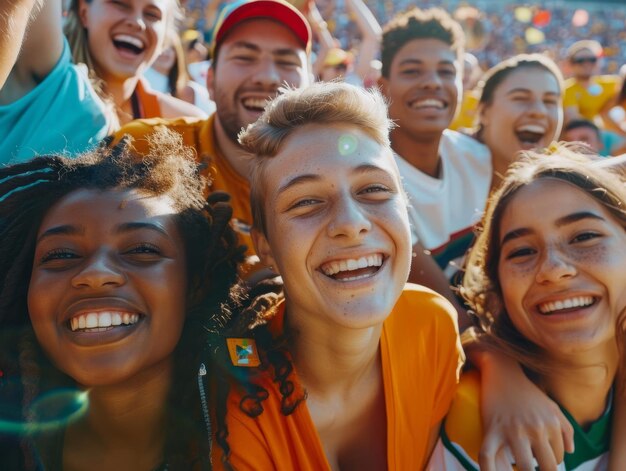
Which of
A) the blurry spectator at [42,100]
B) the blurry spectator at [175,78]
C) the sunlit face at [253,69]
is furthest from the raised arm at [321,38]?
the blurry spectator at [42,100]

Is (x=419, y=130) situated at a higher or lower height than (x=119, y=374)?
higher

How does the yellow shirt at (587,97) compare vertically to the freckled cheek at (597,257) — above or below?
above

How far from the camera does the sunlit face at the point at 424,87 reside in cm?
380

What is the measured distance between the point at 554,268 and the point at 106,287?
1390 mm

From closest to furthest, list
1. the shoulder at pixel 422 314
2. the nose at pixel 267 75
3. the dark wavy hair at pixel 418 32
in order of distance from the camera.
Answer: the shoulder at pixel 422 314, the nose at pixel 267 75, the dark wavy hair at pixel 418 32

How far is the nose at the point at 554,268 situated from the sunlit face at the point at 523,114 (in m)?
1.84

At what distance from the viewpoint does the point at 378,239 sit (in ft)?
6.66

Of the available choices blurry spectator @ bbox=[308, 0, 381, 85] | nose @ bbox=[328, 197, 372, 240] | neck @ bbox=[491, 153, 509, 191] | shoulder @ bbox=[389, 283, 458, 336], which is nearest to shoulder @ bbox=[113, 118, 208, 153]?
nose @ bbox=[328, 197, 372, 240]

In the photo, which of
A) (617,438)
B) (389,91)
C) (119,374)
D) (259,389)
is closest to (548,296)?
(617,438)

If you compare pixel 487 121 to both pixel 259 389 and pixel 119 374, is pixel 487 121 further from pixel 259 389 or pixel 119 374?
pixel 119 374

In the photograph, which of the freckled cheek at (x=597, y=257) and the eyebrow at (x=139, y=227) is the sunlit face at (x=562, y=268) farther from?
the eyebrow at (x=139, y=227)

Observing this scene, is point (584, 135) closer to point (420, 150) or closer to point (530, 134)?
point (530, 134)

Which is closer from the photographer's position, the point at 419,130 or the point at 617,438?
the point at 617,438

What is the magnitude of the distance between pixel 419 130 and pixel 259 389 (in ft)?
7.12
